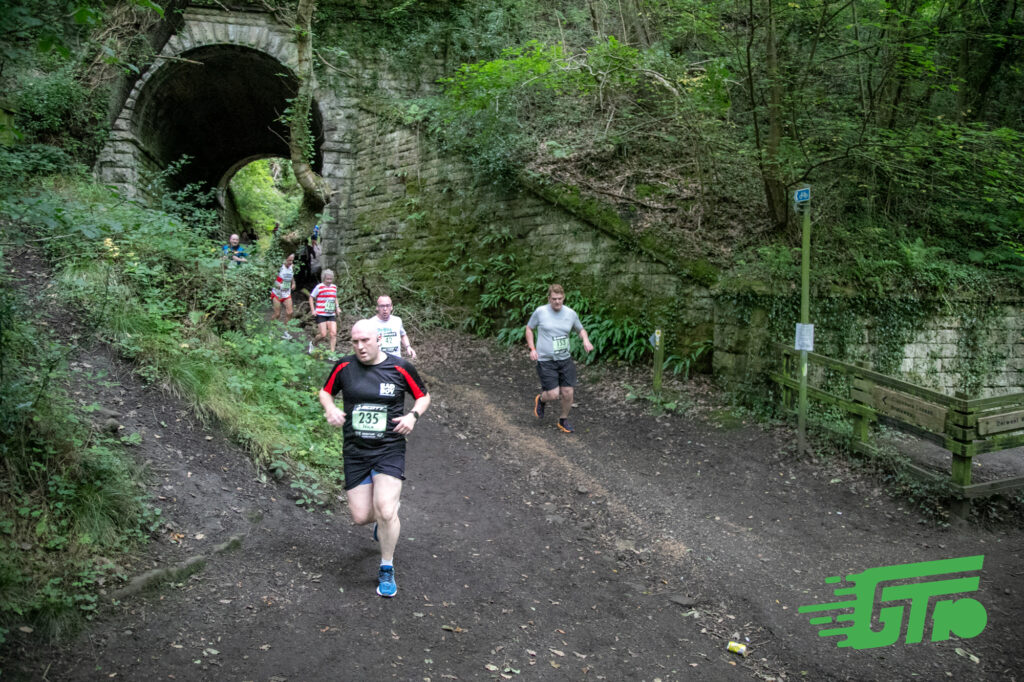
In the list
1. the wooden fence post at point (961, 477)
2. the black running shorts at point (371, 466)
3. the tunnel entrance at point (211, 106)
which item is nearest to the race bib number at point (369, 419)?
the black running shorts at point (371, 466)

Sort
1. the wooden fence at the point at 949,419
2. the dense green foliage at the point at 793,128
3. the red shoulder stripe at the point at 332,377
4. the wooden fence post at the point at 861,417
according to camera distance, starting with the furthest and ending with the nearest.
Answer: the dense green foliage at the point at 793,128, the wooden fence post at the point at 861,417, the wooden fence at the point at 949,419, the red shoulder stripe at the point at 332,377

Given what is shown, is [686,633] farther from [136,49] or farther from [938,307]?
[136,49]

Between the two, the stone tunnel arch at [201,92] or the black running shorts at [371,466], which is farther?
the stone tunnel arch at [201,92]

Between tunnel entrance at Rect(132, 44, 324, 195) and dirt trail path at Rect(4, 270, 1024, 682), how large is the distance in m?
9.62

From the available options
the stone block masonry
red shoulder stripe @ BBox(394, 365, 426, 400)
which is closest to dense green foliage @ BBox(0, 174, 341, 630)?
red shoulder stripe @ BBox(394, 365, 426, 400)

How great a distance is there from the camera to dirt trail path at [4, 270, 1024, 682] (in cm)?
369

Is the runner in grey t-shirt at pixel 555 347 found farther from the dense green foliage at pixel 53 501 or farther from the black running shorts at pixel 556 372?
the dense green foliage at pixel 53 501

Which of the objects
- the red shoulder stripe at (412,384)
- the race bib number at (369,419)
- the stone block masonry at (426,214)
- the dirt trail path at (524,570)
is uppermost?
the stone block masonry at (426,214)

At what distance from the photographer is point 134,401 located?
552 centimetres

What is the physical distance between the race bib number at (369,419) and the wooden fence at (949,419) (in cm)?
522

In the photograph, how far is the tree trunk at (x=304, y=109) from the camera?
1012 centimetres

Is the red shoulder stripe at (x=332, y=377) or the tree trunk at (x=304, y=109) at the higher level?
the tree trunk at (x=304, y=109)

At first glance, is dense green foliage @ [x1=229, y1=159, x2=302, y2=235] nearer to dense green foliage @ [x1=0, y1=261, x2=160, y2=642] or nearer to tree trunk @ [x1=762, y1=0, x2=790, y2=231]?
tree trunk @ [x1=762, y1=0, x2=790, y2=231]

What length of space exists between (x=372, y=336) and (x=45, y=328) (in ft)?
12.0
